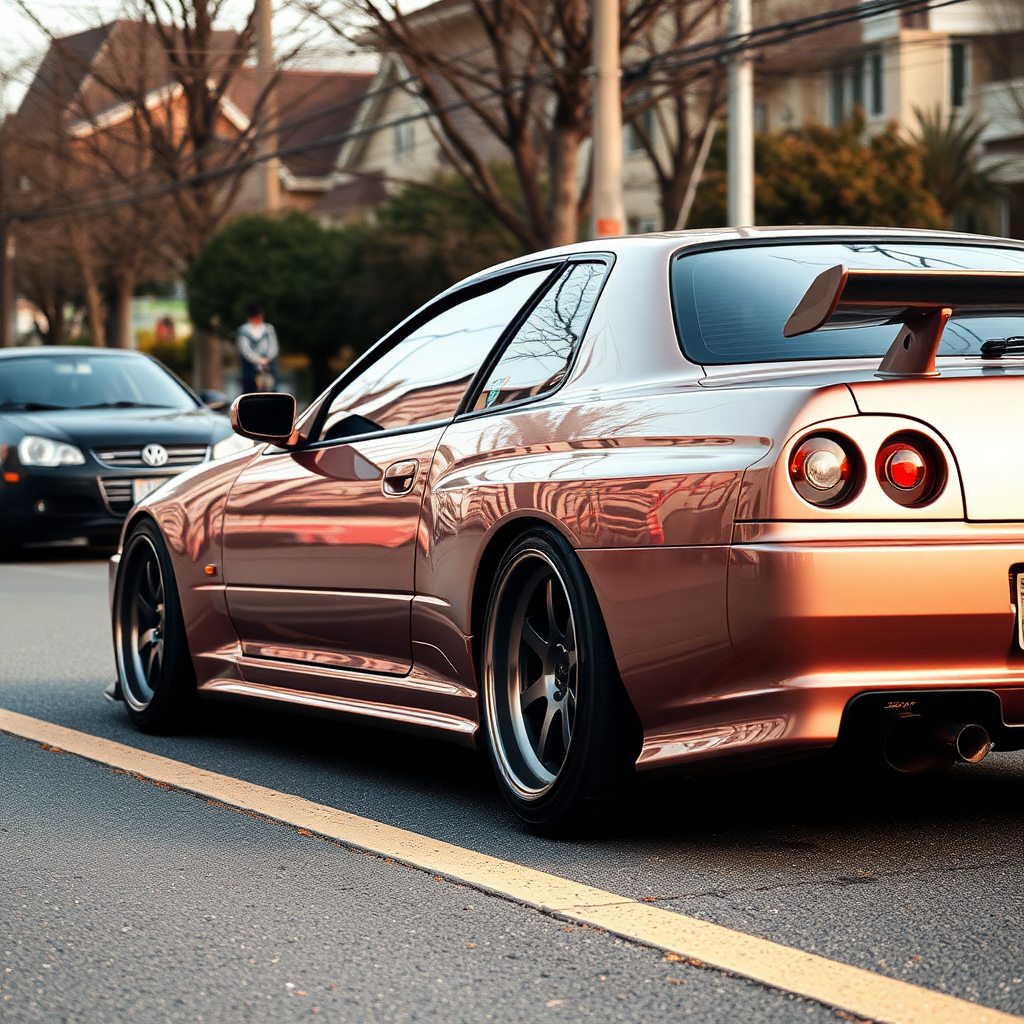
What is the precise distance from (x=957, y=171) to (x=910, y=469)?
110 feet

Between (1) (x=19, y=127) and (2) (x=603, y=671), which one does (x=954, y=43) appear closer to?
(1) (x=19, y=127)

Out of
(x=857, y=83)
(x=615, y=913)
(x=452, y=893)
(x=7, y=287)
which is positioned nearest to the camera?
(x=615, y=913)

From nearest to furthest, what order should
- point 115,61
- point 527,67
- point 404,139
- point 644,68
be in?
point 644,68, point 527,67, point 115,61, point 404,139

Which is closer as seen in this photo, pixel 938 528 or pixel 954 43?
pixel 938 528

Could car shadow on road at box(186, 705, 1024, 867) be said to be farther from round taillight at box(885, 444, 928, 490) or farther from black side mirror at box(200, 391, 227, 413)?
black side mirror at box(200, 391, 227, 413)

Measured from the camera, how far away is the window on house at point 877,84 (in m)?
40.3

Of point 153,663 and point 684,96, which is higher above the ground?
point 684,96

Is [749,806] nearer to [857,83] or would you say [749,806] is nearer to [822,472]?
[822,472]

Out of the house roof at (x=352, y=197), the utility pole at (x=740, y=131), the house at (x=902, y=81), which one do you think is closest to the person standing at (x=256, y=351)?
the utility pole at (x=740, y=131)

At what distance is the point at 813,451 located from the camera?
12.7 ft

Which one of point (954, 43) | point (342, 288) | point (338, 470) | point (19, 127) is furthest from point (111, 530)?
point (19, 127)

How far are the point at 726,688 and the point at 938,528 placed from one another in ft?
1.86

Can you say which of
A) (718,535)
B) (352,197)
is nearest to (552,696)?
(718,535)

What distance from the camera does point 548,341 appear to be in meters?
4.88
